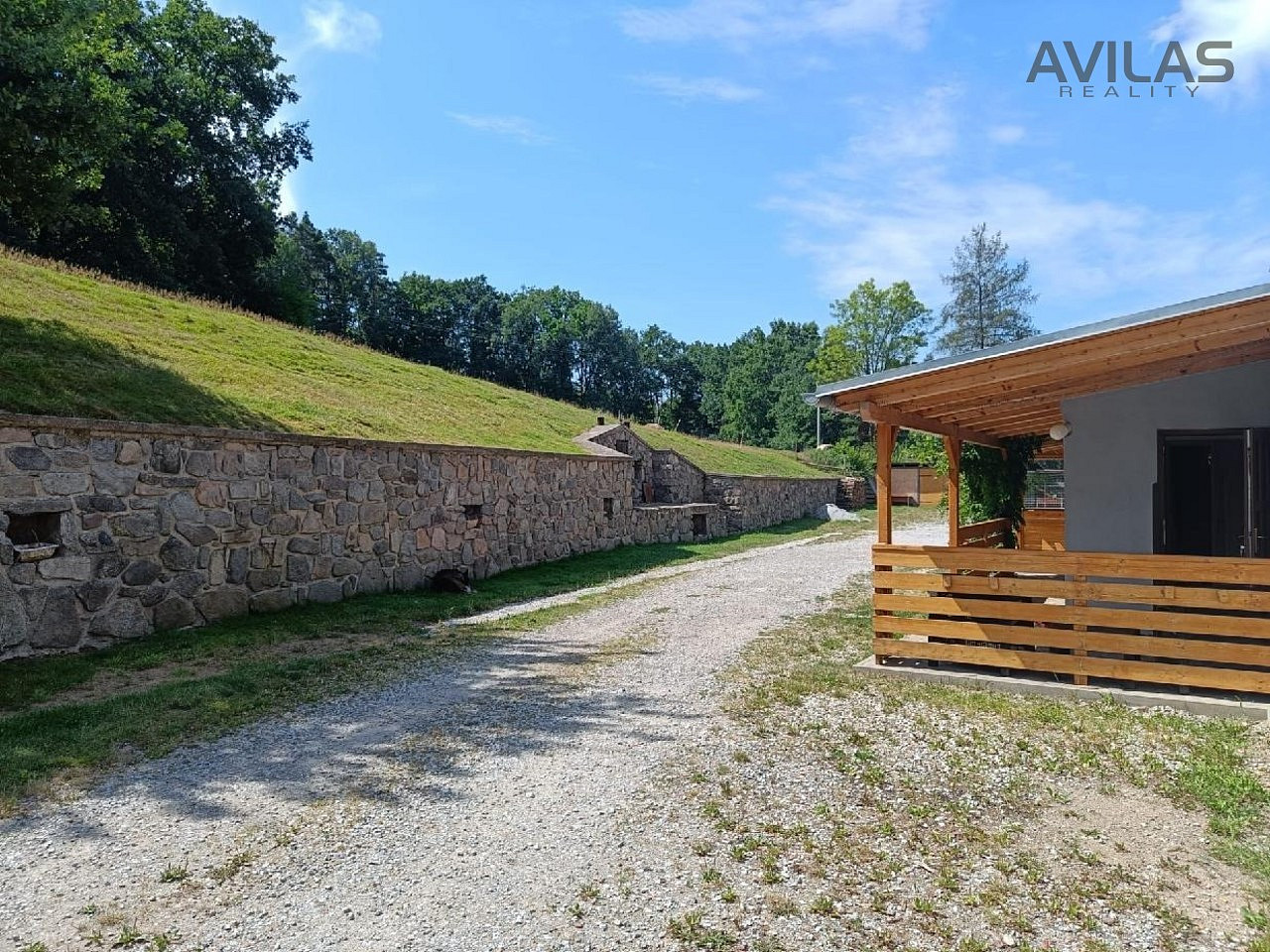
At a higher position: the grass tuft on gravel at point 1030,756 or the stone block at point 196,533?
the stone block at point 196,533

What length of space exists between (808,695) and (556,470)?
916 cm

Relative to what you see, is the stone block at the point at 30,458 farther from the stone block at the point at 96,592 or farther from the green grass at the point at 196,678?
the green grass at the point at 196,678

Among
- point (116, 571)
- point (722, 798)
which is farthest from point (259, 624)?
point (722, 798)

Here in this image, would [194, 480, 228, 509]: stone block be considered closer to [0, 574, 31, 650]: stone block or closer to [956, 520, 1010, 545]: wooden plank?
[0, 574, 31, 650]: stone block

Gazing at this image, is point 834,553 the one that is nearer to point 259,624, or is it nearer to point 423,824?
point 259,624

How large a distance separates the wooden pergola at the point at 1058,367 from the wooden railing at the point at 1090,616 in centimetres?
70

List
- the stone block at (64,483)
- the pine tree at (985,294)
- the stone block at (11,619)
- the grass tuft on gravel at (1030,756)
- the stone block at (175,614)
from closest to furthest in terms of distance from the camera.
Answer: the grass tuft on gravel at (1030,756), the stone block at (11,619), the stone block at (64,483), the stone block at (175,614), the pine tree at (985,294)

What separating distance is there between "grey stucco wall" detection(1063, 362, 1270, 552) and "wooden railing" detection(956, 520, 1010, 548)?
2.07m

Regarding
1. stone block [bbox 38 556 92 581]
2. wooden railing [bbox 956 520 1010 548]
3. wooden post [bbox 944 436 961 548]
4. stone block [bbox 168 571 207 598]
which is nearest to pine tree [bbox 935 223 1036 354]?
wooden railing [bbox 956 520 1010 548]

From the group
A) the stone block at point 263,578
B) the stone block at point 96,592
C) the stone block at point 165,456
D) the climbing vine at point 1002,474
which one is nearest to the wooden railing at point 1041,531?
the climbing vine at point 1002,474

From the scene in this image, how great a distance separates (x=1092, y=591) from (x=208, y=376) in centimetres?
1064

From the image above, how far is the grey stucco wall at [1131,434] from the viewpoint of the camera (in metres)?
6.84

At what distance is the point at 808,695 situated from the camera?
5.75 metres

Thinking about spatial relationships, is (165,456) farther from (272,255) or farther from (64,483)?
(272,255)
